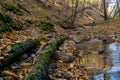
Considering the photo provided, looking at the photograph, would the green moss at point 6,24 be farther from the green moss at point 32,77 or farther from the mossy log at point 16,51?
the green moss at point 32,77

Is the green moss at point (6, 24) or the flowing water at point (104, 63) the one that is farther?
the green moss at point (6, 24)

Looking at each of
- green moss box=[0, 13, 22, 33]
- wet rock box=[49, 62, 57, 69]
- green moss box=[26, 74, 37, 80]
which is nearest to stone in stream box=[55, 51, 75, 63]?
wet rock box=[49, 62, 57, 69]

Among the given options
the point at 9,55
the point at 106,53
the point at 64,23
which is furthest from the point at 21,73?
the point at 64,23

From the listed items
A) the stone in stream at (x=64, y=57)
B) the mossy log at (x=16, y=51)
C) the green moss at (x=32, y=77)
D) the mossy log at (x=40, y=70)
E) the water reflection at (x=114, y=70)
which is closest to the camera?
the green moss at (x=32, y=77)

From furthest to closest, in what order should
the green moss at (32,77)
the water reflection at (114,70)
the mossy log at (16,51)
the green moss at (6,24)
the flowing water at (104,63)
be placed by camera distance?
the green moss at (6,24), the flowing water at (104,63), the water reflection at (114,70), the mossy log at (16,51), the green moss at (32,77)

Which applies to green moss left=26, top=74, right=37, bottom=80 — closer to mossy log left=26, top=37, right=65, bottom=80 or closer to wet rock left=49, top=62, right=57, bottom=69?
mossy log left=26, top=37, right=65, bottom=80

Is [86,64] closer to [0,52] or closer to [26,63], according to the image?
[26,63]

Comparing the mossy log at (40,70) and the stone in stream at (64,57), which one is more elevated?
the mossy log at (40,70)

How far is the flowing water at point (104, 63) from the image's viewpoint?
667 cm

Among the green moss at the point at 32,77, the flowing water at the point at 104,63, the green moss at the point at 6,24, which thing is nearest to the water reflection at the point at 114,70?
the flowing water at the point at 104,63

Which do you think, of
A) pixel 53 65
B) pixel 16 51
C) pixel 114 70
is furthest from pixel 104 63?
pixel 16 51

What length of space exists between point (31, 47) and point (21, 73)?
2.39 meters

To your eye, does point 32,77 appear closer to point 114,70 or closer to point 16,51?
point 16,51

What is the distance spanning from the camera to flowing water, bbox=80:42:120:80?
667 cm
